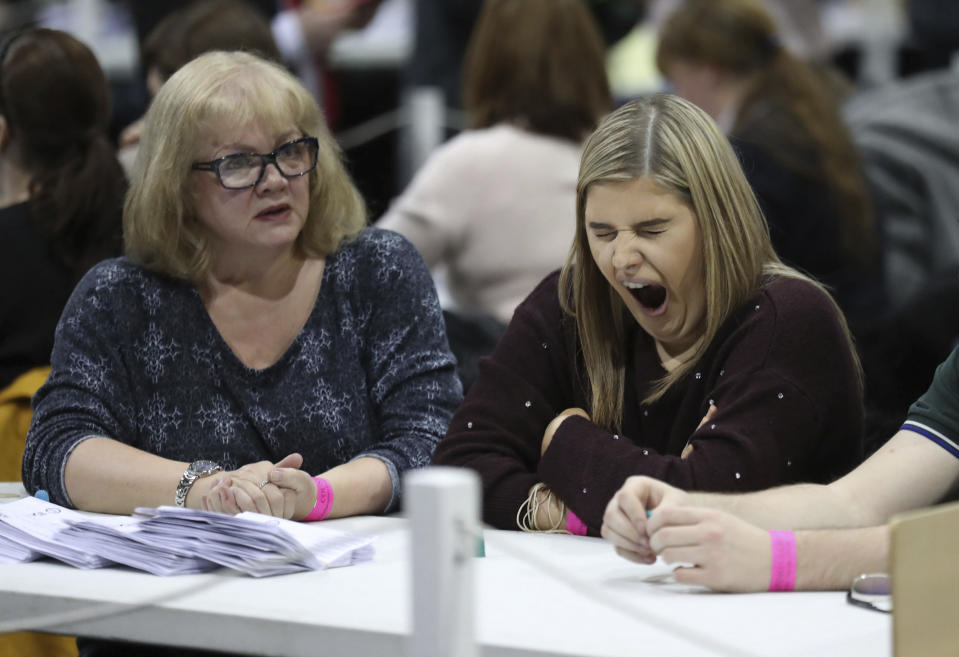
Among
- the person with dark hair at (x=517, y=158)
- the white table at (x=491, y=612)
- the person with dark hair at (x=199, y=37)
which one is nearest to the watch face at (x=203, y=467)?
the white table at (x=491, y=612)

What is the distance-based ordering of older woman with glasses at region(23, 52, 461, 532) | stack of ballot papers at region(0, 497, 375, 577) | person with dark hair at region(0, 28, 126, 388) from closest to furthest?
1. stack of ballot papers at region(0, 497, 375, 577)
2. older woman with glasses at region(23, 52, 461, 532)
3. person with dark hair at region(0, 28, 126, 388)

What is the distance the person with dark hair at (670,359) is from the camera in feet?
6.14

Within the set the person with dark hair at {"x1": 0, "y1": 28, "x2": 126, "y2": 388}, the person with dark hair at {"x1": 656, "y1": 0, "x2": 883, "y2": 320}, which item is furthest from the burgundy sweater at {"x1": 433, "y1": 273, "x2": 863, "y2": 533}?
the person with dark hair at {"x1": 656, "y1": 0, "x2": 883, "y2": 320}

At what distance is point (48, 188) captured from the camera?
2691mm

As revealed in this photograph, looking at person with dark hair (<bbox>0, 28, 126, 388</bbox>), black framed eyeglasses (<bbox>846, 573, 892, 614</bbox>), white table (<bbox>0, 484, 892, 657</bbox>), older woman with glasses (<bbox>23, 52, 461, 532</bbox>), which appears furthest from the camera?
person with dark hair (<bbox>0, 28, 126, 388</bbox>)

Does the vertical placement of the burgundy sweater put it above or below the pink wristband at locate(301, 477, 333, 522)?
above

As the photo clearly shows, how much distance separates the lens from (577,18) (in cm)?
354

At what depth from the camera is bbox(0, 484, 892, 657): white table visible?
1413 mm

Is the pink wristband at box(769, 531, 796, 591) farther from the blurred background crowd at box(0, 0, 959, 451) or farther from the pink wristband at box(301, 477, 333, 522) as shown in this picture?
the pink wristband at box(301, 477, 333, 522)

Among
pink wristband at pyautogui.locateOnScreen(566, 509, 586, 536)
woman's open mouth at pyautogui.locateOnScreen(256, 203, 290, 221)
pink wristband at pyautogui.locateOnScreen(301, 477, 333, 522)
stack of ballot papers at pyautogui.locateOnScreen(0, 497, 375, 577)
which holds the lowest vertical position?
stack of ballot papers at pyautogui.locateOnScreen(0, 497, 375, 577)

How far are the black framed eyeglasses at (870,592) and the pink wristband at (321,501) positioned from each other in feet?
2.64

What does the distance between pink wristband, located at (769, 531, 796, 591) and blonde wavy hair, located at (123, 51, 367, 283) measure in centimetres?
103

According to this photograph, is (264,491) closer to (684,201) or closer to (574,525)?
(574,525)

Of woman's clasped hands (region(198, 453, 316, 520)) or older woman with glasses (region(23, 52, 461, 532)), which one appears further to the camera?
older woman with glasses (region(23, 52, 461, 532))
